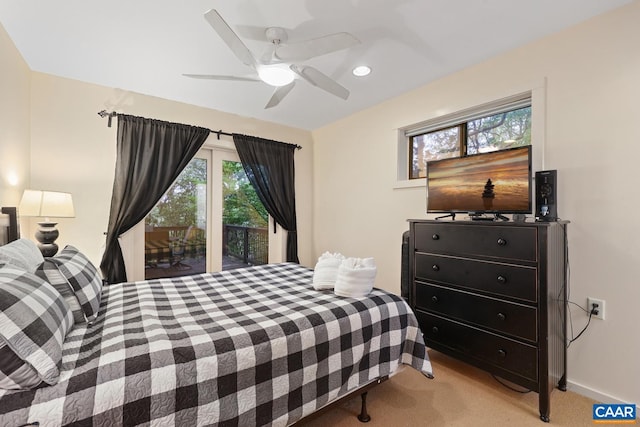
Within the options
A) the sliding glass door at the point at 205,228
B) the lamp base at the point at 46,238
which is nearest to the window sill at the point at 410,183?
the sliding glass door at the point at 205,228

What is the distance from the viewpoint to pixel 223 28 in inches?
60.4

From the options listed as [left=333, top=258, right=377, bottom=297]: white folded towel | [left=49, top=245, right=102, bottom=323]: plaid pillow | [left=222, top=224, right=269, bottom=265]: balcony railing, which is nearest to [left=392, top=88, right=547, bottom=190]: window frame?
[left=333, top=258, right=377, bottom=297]: white folded towel

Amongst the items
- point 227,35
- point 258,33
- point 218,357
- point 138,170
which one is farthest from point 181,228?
point 218,357

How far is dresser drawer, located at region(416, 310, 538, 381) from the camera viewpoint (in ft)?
5.90

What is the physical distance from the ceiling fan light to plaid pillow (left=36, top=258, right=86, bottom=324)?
5.52 feet

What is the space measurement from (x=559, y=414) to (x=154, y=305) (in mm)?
2559

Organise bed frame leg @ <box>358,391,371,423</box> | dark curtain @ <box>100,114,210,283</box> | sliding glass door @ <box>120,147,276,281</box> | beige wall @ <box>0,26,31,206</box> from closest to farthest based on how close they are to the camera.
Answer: bed frame leg @ <box>358,391,371,423</box> < beige wall @ <box>0,26,31,206</box> < dark curtain @ <box>100,114,210,283</box> < sliding glass door @ <box>120,147,276,281</box>

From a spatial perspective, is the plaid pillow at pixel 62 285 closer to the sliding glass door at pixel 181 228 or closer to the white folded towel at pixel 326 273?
the white folded towel at pixel 326 273

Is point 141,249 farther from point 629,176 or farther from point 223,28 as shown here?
point 629,176

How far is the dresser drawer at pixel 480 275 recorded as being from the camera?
1.80 meters

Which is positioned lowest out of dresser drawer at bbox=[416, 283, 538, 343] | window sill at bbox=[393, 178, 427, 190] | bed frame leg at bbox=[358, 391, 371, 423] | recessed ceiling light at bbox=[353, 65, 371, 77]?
bed frame leg at bbox=[358, 391, 371, 423]

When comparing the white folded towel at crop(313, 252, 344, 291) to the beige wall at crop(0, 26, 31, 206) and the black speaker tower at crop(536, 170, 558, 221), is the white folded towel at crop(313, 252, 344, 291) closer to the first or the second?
the black speaker tower at crop(536, 170, 558, 221)

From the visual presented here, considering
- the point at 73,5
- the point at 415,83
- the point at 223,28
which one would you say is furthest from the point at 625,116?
the point at 73,5

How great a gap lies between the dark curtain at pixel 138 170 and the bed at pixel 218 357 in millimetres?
1085
